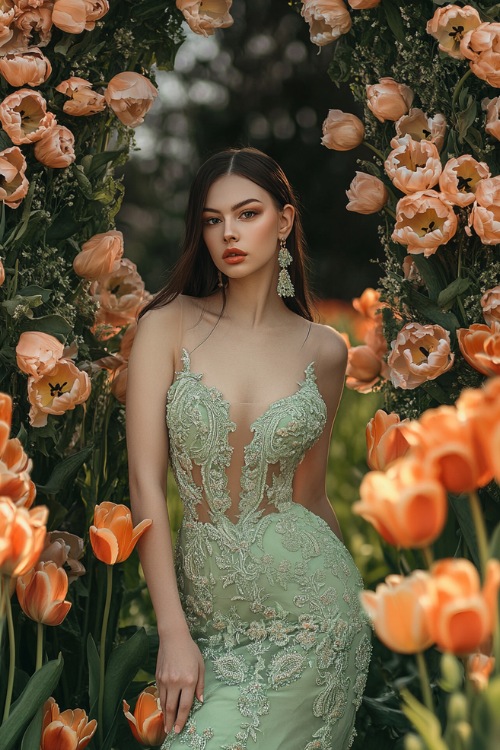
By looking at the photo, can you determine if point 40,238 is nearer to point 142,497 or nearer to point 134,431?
point 134,431

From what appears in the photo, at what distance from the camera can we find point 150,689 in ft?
8.29

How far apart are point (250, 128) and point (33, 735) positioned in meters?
10.9

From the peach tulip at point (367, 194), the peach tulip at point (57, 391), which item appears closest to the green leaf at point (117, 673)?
the peach tulip at point (57, 391)

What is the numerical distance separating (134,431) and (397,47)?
123 cm

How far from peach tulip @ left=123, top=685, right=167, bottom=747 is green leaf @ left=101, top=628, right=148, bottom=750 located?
0.10 metres

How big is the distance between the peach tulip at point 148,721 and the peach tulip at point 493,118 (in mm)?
1576

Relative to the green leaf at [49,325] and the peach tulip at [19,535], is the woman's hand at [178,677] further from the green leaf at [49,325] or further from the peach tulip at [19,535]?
the peach tulip at [19,535]

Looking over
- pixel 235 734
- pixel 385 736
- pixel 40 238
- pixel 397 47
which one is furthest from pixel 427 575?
pixel 385 736

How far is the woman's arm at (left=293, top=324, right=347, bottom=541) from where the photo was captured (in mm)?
3004

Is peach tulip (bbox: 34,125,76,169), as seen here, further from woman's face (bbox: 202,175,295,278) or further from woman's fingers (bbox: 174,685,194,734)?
woman's fingers (bbox: 174,685,194,734)

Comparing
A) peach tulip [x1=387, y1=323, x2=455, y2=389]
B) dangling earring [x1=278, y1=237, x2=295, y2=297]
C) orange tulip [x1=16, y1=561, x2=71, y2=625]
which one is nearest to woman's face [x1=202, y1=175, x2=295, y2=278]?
dangling earring [x1=278, y1=237, x2=295, y2=297]

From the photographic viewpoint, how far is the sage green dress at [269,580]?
8.38ft

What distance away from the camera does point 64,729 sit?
7.55 ft

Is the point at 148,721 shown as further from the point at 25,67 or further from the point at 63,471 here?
the point at 25,67
